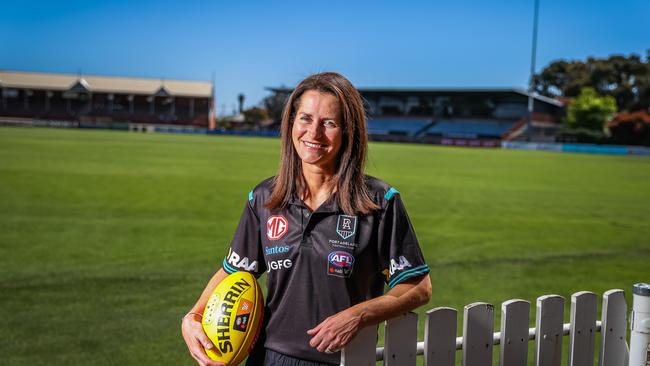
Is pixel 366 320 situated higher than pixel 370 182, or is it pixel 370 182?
pixel 370 182

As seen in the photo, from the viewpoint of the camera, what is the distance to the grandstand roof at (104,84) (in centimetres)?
10894

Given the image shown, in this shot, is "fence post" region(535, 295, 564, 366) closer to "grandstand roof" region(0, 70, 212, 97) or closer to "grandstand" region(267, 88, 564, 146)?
"grandstand" region(267, 88, 564, 146)

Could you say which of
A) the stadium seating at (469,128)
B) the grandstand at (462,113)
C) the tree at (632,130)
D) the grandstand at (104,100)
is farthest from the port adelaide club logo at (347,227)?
the grandstand at (104,100)

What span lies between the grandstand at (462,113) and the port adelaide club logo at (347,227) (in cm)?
8107

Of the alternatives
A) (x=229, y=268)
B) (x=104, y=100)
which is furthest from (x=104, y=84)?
(x=229, y=268)

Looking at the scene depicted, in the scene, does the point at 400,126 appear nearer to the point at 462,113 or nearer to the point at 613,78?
the point at 462,113

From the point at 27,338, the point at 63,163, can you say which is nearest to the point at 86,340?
the point at 27,338

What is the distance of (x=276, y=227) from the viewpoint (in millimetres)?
2617

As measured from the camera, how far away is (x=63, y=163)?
72.9 ft

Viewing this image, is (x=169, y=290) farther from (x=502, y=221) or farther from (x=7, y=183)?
(x=7, y=183)

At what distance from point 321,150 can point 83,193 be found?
13.3 m

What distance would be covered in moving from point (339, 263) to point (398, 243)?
242 millimetres

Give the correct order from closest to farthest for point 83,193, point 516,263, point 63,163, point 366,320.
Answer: point 366,320
point 516,263
point 83,193
point 63,163

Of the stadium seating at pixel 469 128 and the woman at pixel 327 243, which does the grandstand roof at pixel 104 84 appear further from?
the woman at pixel 327 243
